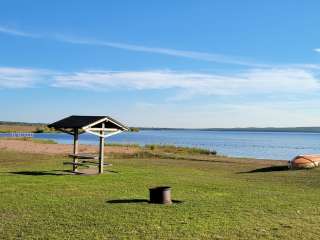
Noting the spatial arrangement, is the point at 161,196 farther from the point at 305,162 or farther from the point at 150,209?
the point at 305,162

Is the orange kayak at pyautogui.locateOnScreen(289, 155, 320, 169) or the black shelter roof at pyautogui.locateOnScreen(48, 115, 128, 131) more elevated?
the black shelter roof at pyautogui.locateOnScreen(48, 115, 128, 131)

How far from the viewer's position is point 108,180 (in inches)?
761

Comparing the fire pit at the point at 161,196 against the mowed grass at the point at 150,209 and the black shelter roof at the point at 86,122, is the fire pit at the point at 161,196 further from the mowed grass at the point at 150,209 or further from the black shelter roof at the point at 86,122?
the black shelter roof at the point at 86,122

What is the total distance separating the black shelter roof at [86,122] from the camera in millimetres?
22020

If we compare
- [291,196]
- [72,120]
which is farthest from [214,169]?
[291,196]

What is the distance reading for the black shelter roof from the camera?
22020 mm

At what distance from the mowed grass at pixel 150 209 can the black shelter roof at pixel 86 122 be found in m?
2.74

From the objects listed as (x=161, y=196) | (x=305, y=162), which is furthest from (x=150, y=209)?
(x=305, y=162)

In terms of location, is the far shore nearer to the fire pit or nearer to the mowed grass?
the mowed grass

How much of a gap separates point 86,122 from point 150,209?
10.4 metres

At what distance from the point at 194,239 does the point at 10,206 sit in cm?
525

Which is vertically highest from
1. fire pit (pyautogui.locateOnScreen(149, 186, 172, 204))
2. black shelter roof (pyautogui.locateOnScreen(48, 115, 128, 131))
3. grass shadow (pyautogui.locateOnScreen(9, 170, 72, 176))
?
black shelter roof (pyautogui.locateOnScreen(48, 115, 128, 131))

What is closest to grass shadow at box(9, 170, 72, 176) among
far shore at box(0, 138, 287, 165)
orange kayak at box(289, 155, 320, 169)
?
orange kayak at box(289, 155, 320, 169)

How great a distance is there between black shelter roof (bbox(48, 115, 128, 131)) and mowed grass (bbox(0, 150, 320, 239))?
274 centimetres
